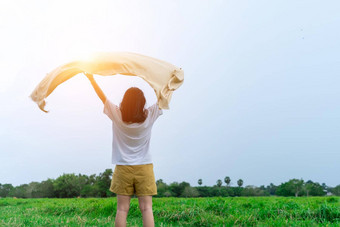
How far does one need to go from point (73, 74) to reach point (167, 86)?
4.91ft

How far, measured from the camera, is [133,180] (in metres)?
4.34

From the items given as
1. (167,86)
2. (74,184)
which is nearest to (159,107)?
(167,86)

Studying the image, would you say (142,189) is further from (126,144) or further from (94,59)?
(94,59)

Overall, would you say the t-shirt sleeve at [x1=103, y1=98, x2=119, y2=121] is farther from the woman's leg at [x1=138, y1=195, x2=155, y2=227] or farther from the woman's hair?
the woman's leg at [x1=138, y1=195, x2=155, y2=227]

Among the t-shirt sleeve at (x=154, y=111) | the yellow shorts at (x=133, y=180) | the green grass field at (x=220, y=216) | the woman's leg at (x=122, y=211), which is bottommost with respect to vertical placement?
the green grass field at (x=220, y=216)

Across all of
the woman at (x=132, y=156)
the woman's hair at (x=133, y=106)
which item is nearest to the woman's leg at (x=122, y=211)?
the woman at (x=132, y=156)

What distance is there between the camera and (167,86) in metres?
4.51

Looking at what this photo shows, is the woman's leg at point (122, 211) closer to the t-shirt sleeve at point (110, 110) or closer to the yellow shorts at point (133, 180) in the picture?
the yellow shorts at point (133, 180)

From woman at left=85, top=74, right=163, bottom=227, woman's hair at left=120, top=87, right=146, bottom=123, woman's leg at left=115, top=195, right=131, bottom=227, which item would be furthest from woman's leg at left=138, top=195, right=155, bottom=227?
woman's hair at left=120, top=87, right=146, bottom=123

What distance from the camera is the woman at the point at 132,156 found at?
4.30m

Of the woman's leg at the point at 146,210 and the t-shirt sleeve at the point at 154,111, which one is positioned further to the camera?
the t-shirt sleeve at the point at 154,111

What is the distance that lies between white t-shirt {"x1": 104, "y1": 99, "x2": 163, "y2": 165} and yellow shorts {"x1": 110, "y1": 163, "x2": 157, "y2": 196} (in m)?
0.08

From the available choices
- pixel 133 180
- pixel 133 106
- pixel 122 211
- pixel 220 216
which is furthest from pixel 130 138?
pixel 220 216

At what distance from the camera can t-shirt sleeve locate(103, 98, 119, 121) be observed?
4.44 metres
